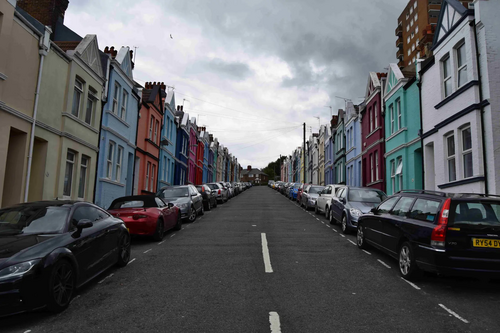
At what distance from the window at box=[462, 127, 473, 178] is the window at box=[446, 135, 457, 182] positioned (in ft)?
2.74

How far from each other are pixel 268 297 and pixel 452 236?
317 cm

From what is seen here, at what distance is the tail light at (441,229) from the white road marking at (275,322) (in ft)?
10.0

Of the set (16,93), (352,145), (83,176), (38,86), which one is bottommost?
(83,176)

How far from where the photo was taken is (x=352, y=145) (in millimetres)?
29266

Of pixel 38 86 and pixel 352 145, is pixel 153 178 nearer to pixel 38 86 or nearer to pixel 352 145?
pixel 38 86

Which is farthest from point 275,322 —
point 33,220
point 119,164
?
point 119,164

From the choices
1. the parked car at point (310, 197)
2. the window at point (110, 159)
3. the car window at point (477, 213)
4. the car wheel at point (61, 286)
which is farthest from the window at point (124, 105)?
the car window at point (477, 213)

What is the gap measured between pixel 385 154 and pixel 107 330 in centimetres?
1910

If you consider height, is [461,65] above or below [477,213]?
above

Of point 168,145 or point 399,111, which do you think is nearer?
point 399,111

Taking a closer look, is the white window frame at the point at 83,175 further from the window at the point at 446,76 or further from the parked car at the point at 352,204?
the window at the point at 446,76

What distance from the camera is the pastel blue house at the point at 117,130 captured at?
1717 cm

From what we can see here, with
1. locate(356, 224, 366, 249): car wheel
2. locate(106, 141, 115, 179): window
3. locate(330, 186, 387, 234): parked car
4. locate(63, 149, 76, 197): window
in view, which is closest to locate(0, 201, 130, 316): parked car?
locate(356, 224, 366, 249): car wheel

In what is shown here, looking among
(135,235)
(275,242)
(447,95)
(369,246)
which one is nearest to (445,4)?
(447,95)
